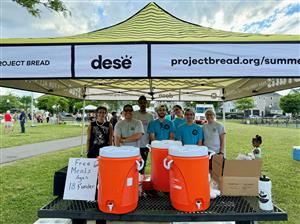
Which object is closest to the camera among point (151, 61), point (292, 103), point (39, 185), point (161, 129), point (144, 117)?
point (151, 61)

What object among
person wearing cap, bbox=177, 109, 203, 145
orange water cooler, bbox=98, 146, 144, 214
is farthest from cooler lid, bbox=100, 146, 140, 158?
person wearing cap, bbox=177, 109, 203, 145

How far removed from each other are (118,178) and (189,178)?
43 centimetres

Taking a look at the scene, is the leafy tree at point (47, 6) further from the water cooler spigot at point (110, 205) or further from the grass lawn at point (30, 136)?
the grass lawn at point (30, 136)

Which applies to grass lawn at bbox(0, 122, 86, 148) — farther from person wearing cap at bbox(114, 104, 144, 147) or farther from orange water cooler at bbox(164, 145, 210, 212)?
orange water cooler at bbox(164, 145, 210, 212)

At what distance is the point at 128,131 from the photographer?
392 centimetres

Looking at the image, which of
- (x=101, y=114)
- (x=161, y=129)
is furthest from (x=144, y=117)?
(x=101, y=114)

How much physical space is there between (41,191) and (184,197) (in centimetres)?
427

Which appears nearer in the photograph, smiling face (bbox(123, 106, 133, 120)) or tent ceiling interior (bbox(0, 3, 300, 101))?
tent ceiling interior (bbox(0, 3, 300, 101))

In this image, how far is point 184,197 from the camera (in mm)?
1636

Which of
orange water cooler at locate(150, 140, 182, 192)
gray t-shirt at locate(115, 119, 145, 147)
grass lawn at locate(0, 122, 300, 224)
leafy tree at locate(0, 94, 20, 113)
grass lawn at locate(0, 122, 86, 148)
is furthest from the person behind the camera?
leafy tree at locate(0, 94, 20, 113)

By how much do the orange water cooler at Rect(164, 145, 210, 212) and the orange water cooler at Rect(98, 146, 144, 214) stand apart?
9.5 inches

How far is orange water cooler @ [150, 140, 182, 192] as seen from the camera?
1888 mm

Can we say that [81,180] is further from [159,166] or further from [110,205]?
[159,166]

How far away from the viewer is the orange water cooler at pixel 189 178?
61.7 inches
